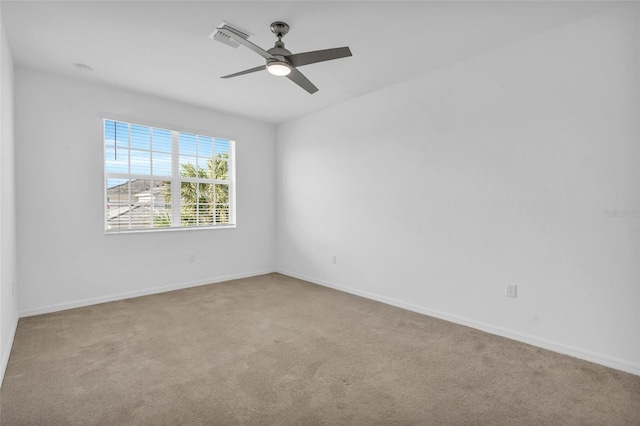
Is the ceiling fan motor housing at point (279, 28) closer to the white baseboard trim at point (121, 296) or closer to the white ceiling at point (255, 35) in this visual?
the white ceiling at point (255, 35)

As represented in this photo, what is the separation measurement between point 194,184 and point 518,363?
176 inches

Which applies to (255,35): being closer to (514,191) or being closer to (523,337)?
(514,191)

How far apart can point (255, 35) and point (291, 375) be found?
269 cm

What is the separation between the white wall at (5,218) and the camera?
7.87 ft

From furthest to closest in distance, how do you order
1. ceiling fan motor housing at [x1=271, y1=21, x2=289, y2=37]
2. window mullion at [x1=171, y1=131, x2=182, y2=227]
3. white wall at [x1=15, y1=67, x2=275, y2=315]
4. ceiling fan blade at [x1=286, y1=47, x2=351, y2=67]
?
window mullion at [x1=171, y1=131, x2=182, y2=227] < white wall at [x1=15, y1=67, x2=275, y2=315] < ceiling fan motor housing at [x1=271, y1=21, x2=289, y2=37] < ceiling fan blade at [x1=286, y1=47, x2=351, y2=67]

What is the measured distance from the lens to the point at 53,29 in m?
2.63

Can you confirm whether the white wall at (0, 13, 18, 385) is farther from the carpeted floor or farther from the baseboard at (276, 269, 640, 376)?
the baseboard at (276, 269, 640, 376)

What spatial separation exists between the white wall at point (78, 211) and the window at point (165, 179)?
135 mm

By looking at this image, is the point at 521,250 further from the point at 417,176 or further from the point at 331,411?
the point at 331,411

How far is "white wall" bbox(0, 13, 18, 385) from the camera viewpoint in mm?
2398

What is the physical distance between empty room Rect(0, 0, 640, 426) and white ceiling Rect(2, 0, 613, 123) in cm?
2

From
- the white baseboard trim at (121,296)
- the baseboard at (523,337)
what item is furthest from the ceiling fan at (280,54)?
the white baseboard trim at (121,296)

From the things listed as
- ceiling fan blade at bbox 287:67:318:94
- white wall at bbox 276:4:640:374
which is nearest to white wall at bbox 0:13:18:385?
ceiling fan blade at bbox 287:67:318:94

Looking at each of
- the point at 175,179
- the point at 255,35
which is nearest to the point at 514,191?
the point at 255,35
